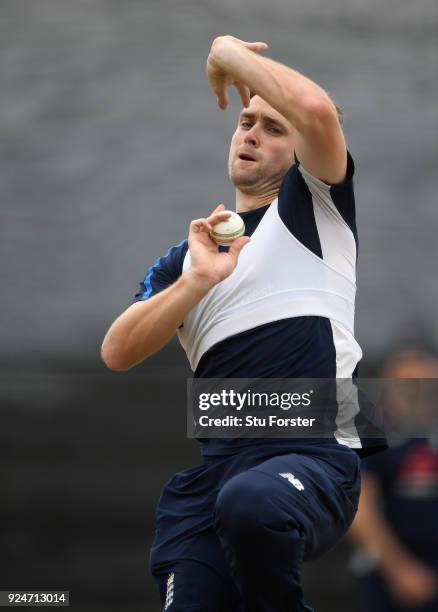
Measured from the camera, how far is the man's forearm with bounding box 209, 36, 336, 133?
228 cm

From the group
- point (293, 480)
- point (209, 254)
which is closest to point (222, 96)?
point (209, 254)

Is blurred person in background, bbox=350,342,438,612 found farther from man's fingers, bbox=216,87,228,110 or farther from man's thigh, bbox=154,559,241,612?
man's fingers, bbox=216,87,228,110

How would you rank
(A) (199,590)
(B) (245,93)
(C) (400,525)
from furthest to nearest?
1. (C) (400,525)
2. (B) (245,93)
3. (A) (199,590)

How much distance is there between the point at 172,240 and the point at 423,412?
5.75ft

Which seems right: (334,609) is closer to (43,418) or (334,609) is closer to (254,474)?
(43,418)

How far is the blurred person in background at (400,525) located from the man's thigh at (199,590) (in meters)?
1.22

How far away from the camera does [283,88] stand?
2281 mm

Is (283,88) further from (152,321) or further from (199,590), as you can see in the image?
(199,590)

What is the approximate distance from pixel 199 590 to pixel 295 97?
3.91 ft

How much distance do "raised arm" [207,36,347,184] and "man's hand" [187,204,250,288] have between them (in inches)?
10.7

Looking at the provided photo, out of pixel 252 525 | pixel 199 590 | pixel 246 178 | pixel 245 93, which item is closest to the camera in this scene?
Result: pixel 252 525

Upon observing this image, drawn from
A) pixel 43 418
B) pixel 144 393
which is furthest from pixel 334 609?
pixel 43 418

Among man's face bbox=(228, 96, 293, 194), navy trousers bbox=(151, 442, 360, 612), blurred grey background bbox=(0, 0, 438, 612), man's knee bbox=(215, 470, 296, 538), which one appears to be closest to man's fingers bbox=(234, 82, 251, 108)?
man's face bbox=(228, 96, 293, 194)

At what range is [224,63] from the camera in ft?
7.73
